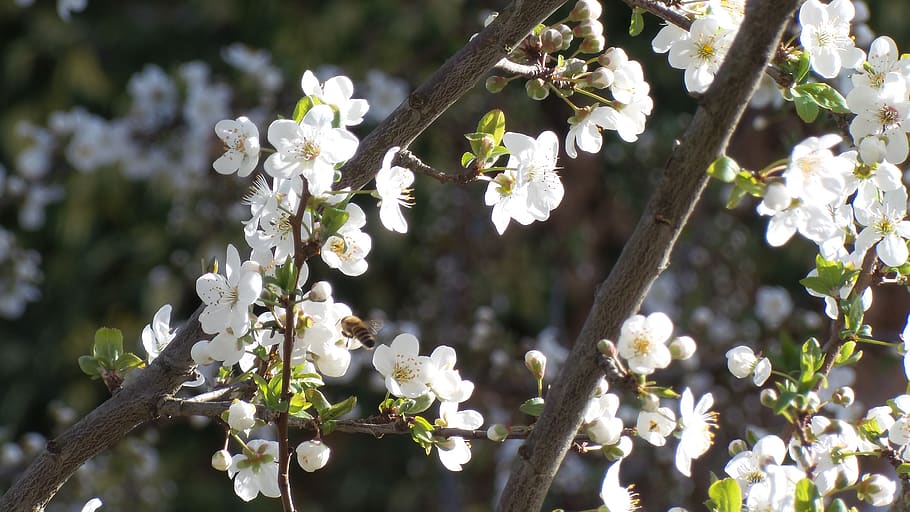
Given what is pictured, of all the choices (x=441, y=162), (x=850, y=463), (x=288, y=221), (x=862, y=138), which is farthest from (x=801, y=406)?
(x=441, y=162)

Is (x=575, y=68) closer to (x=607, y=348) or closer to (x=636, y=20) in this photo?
(x=636, y=20)

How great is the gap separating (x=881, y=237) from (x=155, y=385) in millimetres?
777

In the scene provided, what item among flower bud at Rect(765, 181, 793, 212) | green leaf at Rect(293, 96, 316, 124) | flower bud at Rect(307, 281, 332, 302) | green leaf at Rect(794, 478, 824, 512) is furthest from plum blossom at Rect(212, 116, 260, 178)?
green leaf at Rect(794, 478, 824, 512)

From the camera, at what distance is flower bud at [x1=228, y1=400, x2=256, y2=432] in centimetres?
89

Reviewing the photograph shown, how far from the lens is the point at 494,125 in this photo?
98 centimetres

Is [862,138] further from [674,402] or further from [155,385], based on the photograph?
[674,402]

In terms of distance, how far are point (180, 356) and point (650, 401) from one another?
0.47m

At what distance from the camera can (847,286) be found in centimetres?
103

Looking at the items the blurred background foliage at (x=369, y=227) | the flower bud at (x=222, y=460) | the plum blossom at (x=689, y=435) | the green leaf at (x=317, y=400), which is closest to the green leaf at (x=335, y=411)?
the green leaf at (x=317, y=400)

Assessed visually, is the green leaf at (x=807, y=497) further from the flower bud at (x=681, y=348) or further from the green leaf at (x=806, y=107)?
the green leaf at (x=806, y=107)

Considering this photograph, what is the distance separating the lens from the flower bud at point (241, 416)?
35.0 inches

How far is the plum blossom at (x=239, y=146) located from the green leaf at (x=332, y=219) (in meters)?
0.16

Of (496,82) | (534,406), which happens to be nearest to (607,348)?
(534,406)

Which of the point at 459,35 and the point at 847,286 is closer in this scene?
the point at 847,286
